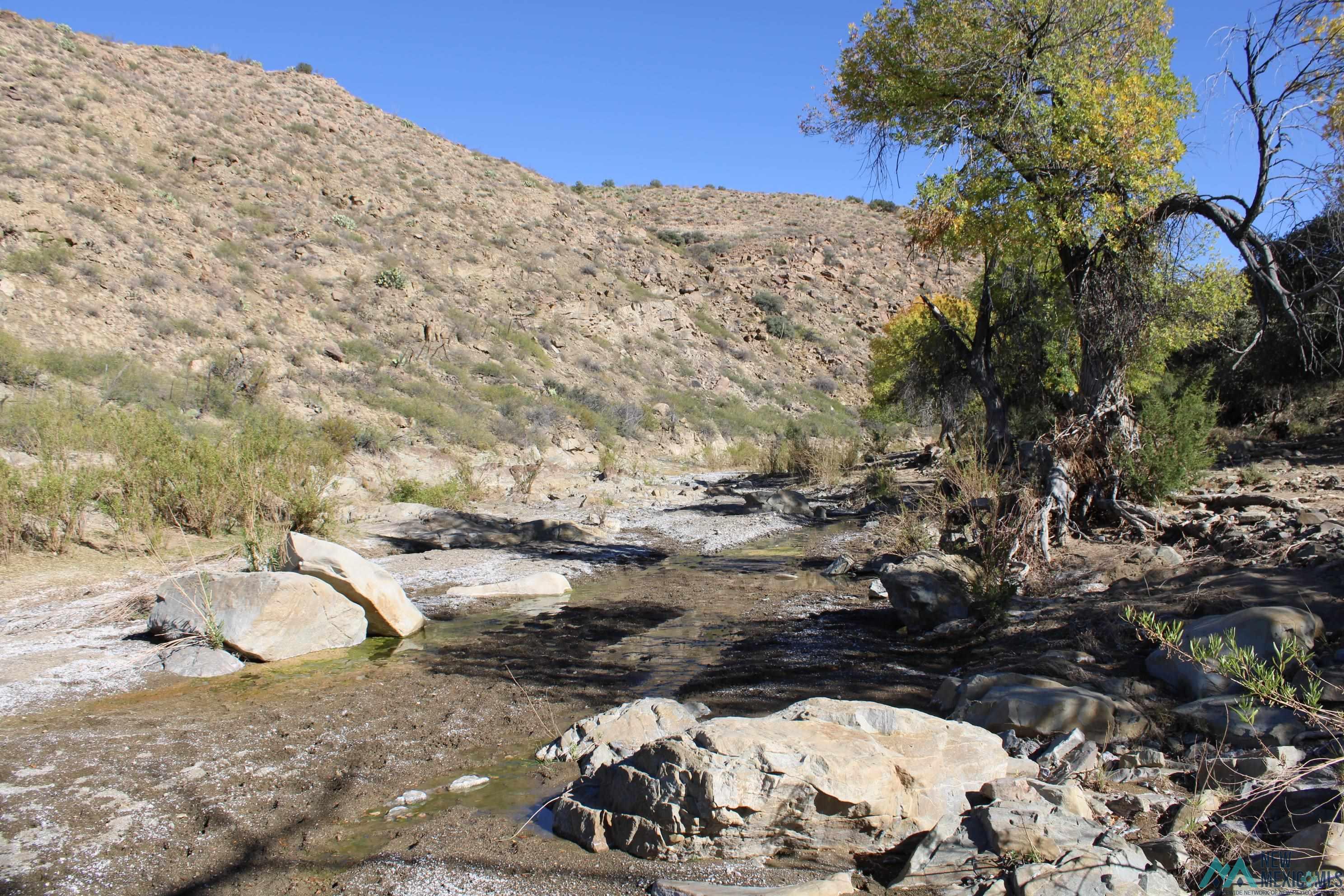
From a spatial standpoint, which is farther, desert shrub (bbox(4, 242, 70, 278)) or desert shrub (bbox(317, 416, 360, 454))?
desert shrub (bbox(4, 242, 70, 278))

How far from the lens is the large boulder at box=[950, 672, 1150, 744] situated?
4285 mm

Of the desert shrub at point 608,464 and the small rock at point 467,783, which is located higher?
the desert shrub at point 608,464

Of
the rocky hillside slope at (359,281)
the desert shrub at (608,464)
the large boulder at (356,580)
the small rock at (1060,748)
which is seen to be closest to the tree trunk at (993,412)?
the small rock at (1060,748)

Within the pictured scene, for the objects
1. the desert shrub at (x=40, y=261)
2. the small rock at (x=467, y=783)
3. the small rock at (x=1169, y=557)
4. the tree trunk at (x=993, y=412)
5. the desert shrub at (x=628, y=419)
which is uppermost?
the desert shrub at (x=40, y=261)

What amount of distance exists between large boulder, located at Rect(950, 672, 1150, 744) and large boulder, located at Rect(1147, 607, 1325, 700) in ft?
1.74

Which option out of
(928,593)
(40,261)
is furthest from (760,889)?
(40,261)

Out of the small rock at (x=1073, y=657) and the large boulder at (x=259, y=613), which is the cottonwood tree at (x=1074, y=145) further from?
the large boulder at (x=259, y=613)

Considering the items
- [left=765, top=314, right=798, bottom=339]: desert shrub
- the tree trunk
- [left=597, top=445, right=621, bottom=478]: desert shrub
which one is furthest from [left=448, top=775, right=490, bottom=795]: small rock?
[left=765, top=314, right=798, bottom=339]: desert shrub

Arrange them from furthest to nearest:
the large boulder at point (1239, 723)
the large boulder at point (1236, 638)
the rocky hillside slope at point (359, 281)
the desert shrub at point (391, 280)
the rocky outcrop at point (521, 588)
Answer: the desert shrub at point (391, 280)
the rocky hillside slope at point (359, 281)
the rocky outcrop at point (521, 588)
the large boulder at point (1236, 638)
the large boulder at point (1239, 723)

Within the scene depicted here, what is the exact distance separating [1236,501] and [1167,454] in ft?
2.76

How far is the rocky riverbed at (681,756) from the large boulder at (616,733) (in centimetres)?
2

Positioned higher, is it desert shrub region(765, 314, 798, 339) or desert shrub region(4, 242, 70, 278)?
desert shrub region(765, 314, 798, 339)

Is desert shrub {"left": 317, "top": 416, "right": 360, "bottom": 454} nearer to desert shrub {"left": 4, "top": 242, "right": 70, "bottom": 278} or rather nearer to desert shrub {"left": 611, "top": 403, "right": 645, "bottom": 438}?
desert shrub {"left": 4, "top": 242, "right": 70, "bottom": 278}

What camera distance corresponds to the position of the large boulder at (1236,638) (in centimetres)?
467
